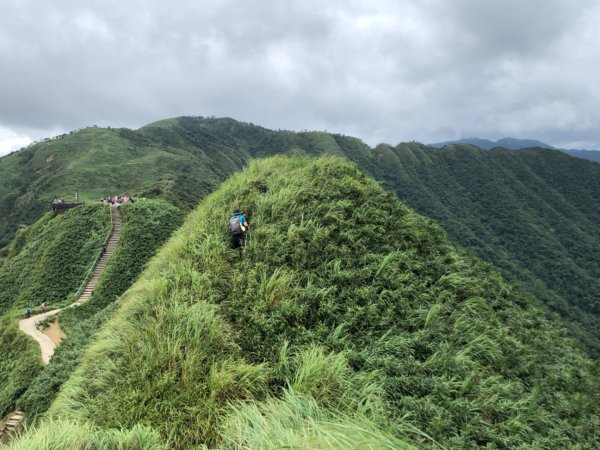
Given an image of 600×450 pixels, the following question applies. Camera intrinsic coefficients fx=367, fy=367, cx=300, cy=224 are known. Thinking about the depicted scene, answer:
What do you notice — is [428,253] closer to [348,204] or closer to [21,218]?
[348,204]

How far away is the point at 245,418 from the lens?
4.32m

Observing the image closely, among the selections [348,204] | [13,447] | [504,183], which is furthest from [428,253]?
[504,183]

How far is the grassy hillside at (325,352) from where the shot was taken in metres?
4.48

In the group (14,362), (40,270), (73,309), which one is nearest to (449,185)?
(40,270)

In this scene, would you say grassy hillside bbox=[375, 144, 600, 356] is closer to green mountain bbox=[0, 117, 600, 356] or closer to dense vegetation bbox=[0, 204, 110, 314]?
green mountain bbox=[0, 117, 600, 356]

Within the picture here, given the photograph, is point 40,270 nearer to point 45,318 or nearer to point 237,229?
point 45,318

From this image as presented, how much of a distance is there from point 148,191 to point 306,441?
5143cm

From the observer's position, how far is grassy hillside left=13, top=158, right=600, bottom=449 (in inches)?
177

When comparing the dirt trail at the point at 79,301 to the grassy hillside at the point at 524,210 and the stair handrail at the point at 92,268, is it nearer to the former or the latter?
the stair handrail at the point at 92,268

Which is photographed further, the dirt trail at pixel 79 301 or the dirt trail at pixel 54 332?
the dirt trail at pixel 54 332

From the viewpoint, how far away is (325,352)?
5.98m

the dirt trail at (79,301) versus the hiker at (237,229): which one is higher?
the hiker at (237,229)

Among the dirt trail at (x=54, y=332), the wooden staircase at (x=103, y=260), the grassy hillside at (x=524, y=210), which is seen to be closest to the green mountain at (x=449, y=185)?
the grassy hillside at (x=524, y=210)

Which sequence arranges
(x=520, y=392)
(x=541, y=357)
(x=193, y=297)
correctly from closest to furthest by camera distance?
1. (x=520, y=392)
2. (x=193, y=297)
3. (x=541, y=357)
